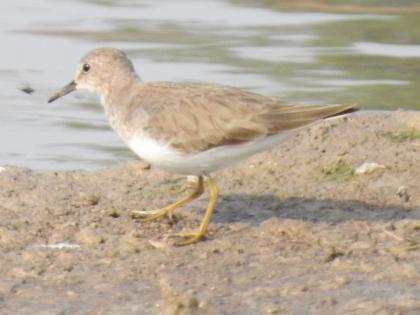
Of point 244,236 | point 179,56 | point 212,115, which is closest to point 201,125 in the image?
point 212,115

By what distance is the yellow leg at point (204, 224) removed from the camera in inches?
300

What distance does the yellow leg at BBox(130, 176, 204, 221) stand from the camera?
804 centimetres

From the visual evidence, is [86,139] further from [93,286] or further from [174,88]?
[93,286]

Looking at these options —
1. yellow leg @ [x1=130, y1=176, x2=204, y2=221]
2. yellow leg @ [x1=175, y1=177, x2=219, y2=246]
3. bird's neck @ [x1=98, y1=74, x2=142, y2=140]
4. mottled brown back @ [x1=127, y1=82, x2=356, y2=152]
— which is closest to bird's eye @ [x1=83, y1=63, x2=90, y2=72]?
bird's neck @ [x1=98, y1=74, x2=142, y2=140]

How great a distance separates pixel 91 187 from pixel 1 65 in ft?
13.6

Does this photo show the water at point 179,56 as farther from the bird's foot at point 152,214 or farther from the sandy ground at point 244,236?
the bird's foot at point 152,214

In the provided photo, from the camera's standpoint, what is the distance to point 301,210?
8.25 metres

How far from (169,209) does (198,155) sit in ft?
1.56

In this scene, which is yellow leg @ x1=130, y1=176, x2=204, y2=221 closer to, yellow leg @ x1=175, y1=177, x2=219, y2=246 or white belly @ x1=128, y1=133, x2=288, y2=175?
yellow leg @ x1=175, y1=177, x2=219, y2=246

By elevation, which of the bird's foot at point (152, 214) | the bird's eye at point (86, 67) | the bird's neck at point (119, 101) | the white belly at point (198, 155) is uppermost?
the bird's eye at point (86, 67)

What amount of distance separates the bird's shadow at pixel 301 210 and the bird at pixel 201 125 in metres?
0.27

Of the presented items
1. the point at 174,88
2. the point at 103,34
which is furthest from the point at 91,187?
the point at 103,34

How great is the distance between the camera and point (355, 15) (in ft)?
47.3

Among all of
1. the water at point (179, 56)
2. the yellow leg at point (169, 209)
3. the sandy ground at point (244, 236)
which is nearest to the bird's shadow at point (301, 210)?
the sandy ground at point (244, 236)
